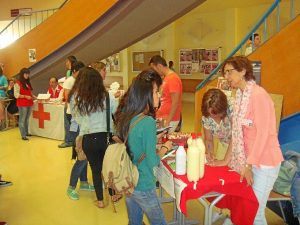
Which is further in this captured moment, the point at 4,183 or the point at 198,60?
the point at 198,60

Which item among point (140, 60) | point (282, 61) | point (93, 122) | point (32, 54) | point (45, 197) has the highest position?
point (140, 60)

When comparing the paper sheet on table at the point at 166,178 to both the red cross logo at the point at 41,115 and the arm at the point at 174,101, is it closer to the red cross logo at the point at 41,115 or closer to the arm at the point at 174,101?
the arm at the point at 174,101

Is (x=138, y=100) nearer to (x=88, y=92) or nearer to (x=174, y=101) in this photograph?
(x=88, y=92)

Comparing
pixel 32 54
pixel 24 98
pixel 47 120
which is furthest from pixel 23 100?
pixel 32 54

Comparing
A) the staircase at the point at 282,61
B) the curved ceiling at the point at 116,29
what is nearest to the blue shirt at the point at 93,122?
the staircase at the point at 282,61

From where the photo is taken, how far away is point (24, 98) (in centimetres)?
650

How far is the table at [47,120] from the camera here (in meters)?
6.45

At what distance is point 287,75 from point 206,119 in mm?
1423

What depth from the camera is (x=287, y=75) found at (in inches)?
154

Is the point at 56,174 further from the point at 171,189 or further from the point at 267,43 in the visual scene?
the point at 267,43

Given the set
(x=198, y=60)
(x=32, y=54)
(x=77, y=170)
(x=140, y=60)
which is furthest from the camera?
(x=140, y=60)

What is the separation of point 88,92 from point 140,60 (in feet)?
30.9

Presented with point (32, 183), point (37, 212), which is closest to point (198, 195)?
point (37, 212)

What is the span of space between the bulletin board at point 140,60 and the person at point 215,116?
9392 mm
